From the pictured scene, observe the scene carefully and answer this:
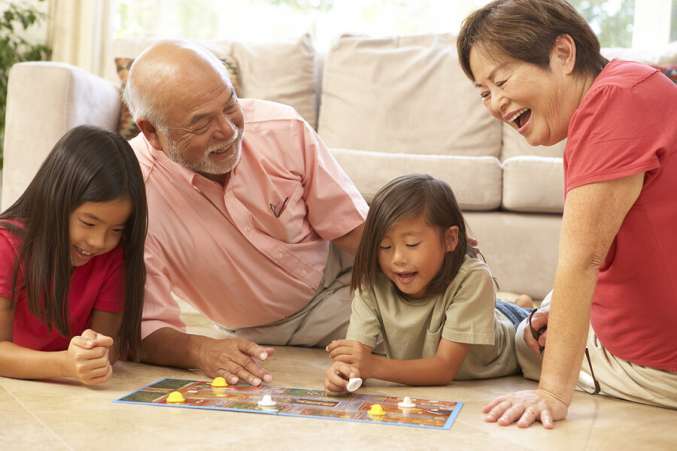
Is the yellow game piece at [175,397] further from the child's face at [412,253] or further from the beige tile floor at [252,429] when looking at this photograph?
the child's face at [412,253]

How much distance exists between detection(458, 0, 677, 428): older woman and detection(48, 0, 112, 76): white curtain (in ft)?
11.5

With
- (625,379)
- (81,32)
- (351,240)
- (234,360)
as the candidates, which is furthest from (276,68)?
(625,379)

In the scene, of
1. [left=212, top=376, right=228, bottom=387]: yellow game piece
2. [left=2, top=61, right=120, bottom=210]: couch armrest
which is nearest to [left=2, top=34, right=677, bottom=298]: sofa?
[left=2, top=61, right=120, bottom=210]: couch armrest

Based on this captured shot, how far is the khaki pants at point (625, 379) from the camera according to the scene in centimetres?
170

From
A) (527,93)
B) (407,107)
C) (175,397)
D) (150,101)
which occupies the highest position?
(527,93)

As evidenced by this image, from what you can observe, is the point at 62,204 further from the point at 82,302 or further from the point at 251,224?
the point at 251,224

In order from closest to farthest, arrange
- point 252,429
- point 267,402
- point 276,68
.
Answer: point 252,429
point 267,402
point 276,68

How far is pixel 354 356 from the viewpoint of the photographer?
5.90 ft

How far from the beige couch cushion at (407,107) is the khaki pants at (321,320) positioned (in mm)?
1573

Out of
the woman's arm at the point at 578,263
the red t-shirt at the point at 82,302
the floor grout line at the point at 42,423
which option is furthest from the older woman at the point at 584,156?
the red t-shirt at the point at 82,302

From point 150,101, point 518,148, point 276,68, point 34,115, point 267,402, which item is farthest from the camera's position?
point 276,68

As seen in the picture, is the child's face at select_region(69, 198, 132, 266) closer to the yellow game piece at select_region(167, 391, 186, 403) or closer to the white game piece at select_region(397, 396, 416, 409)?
the yellow game piece at select_region(167, 391, 186, 403)

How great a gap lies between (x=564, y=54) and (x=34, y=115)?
2.24m

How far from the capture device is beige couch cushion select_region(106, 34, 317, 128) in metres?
4.01
